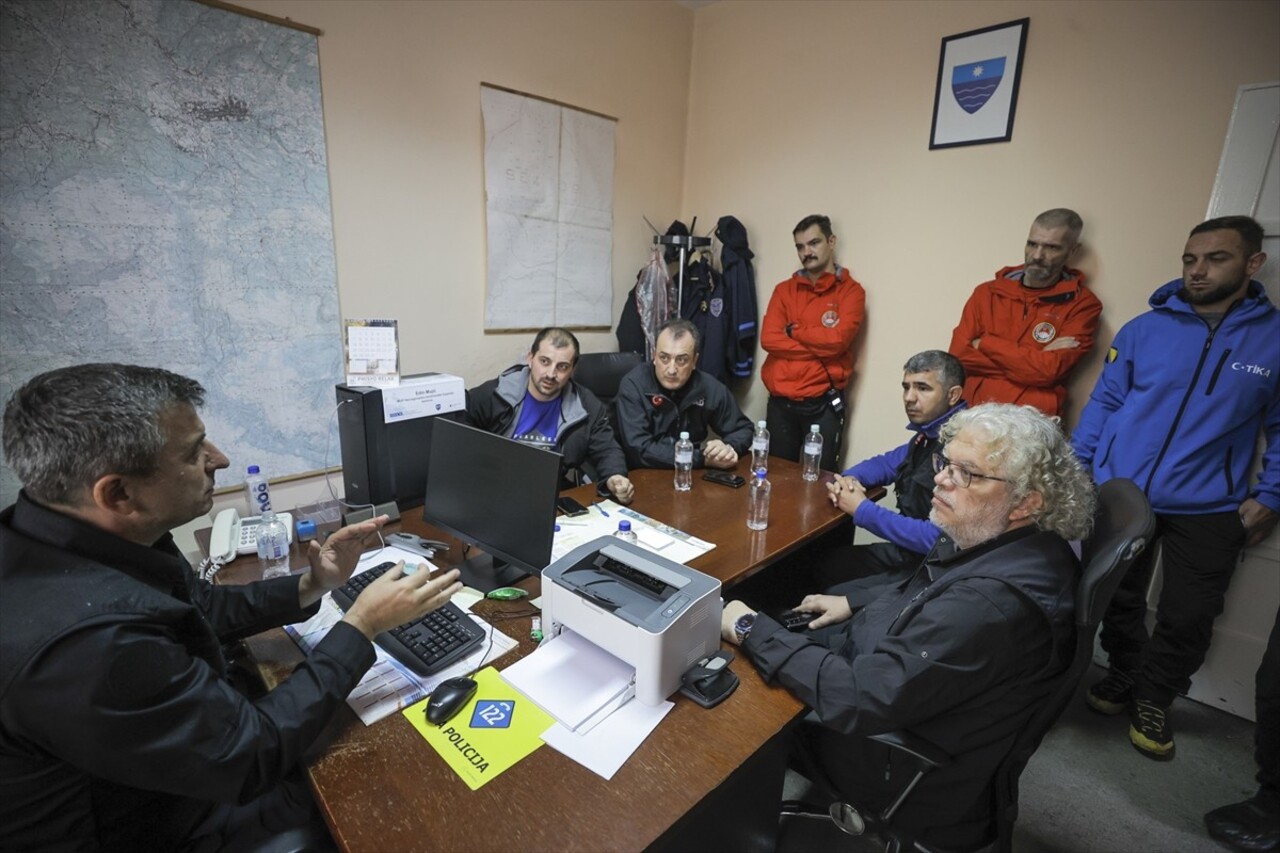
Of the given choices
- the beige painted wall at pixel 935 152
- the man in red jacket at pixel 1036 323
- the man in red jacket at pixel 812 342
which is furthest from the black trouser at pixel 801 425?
the man in red jacket at pixel 1036 323

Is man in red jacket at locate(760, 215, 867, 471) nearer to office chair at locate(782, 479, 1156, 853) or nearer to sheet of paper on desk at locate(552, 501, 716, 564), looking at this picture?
sheet of paper on desk at locate(552, 501, 716, 564)

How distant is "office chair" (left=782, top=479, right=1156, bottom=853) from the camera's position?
40.6 inches

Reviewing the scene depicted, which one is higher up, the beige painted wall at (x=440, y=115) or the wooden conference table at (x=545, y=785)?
the beige painted wall at (x=440, y=115)

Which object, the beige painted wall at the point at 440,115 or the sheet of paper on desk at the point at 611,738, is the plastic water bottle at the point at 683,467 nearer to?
the sheet of paper on desk at the point at 611,738

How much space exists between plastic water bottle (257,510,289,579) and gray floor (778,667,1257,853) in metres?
1.61

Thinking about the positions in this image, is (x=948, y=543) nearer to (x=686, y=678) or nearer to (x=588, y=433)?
(x=686, y=678)

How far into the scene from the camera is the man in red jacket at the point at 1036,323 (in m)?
2.47

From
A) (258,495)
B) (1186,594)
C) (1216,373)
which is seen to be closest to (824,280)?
(1216,373)

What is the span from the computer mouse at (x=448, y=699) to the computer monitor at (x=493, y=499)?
33 centimetres

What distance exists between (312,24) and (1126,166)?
351cm

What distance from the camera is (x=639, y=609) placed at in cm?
113

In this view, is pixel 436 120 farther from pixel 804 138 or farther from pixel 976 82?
pixel 976 82

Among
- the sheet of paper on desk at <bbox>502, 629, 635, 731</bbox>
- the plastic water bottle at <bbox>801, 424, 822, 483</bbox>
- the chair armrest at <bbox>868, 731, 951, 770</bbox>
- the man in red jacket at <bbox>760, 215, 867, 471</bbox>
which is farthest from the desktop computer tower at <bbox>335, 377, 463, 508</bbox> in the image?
the man in red jacket at <bbox>760, 215, 867, 471</bbox>

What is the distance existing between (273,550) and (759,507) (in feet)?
4.70
